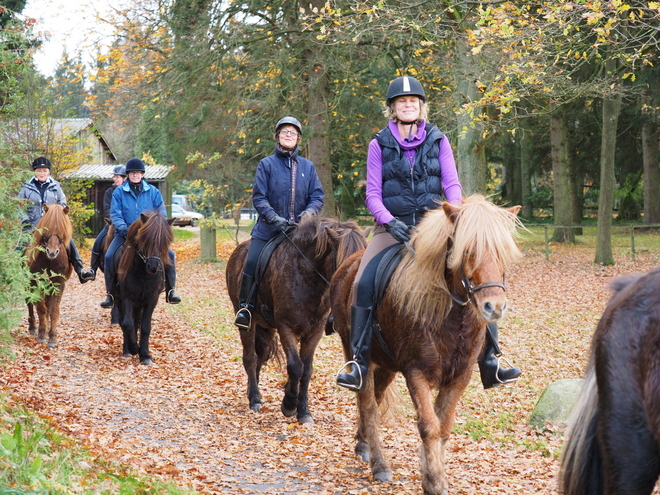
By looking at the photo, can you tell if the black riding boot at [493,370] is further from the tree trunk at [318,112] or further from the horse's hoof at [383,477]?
the tree trunk at [318,112]

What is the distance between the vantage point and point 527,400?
29.1ft

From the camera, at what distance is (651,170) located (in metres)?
29.0

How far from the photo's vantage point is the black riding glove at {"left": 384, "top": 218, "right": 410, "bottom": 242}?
217 inches

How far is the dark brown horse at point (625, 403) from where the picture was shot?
3064 millimetres

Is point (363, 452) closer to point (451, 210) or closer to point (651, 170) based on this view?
point (451, 210)

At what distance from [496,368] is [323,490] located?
5.30 feet

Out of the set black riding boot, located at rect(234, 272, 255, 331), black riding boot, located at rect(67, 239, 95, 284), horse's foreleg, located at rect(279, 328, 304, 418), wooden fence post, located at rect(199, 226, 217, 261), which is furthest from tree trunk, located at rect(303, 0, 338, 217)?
horse's foreleg, located at rect(279, 328, 304, 418)

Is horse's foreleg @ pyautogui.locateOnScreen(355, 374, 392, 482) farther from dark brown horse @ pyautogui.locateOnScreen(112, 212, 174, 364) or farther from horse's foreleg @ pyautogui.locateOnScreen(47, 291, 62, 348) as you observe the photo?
horse's foreleg @ pyautogui.locateOnScreen(47, 291, 62, 348)

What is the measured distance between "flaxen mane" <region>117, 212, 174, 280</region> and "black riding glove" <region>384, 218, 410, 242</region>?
19.1 feet

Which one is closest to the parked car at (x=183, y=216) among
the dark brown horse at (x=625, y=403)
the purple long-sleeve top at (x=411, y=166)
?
the purple long-sleeve top at (x=411, y=166)

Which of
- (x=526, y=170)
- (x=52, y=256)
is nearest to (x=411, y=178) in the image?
(x=52, y=256)

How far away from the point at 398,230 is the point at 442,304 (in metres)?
0.69

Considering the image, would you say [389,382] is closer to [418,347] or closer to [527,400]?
[418,347]

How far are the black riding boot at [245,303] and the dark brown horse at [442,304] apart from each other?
2.83 metres
